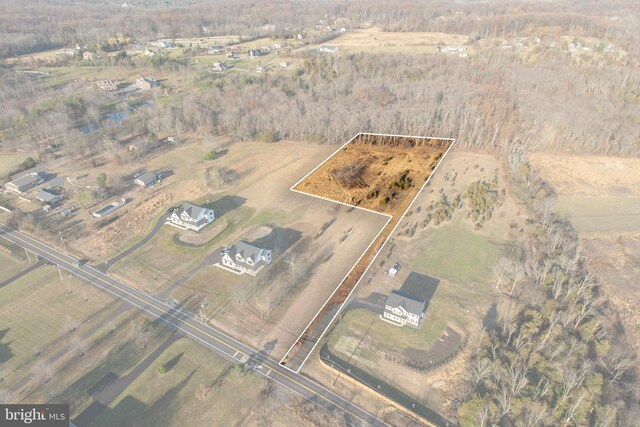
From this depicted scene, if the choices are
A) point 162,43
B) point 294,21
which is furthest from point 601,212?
point 294,21

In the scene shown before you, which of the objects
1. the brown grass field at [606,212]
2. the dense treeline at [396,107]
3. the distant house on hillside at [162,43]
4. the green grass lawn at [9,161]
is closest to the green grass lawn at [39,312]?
the green grass lawn at [9,161]

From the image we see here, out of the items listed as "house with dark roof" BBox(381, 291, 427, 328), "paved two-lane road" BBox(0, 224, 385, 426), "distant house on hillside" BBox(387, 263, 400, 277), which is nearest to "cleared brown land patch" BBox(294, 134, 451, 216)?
"distant house on hillside" BBox(387, 263, 400, 277)

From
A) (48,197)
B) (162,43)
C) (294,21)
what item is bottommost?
(48,197)

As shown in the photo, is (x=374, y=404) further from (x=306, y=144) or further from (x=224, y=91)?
(x=224, y=91)

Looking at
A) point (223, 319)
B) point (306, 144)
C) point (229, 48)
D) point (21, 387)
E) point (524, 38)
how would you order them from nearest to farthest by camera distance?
point (21, 387)
point (223, 319)
point (306, 144)
point (524, 38)
point (229, 48)

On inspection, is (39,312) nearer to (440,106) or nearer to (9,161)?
(9,161)

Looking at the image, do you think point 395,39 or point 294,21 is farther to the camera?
point 294,21

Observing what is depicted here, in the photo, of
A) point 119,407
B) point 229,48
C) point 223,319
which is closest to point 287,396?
point 223,319
